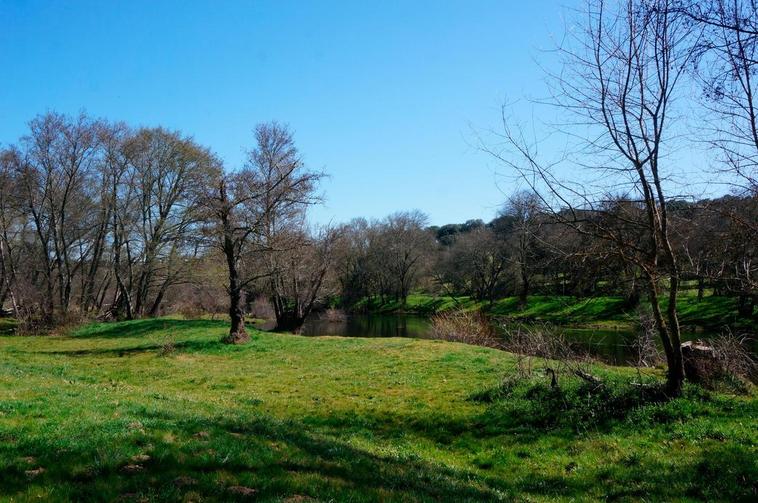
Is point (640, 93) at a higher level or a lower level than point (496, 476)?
higher

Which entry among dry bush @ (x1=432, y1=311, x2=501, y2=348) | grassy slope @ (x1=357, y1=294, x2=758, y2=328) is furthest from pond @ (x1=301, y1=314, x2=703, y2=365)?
dry bush @ (x1=432, y1=311, x2=501, y2=348)

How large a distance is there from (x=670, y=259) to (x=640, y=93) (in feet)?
10.5

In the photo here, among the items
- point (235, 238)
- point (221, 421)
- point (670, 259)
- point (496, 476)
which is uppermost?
point (235, 238)

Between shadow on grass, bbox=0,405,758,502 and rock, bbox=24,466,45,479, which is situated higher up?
rock, bbox=24,466,45,479

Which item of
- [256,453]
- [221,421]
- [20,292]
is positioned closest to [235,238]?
[221,421]

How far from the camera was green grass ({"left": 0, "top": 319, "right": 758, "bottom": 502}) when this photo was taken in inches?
215

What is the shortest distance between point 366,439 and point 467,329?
2011 centimetres

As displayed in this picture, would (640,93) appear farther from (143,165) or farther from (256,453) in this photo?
(143,165)

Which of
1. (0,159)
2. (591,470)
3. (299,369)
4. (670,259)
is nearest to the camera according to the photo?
(591,470)

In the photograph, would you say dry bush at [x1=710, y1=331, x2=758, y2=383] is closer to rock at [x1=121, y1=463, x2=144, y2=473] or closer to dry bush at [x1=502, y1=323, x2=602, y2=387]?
dry bush at [x1=502, y1=323, x2=602, y2=387]

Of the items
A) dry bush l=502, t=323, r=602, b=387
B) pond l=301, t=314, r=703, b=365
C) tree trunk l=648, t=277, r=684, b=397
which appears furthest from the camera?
pond l=301, t=314, r=703, b=365

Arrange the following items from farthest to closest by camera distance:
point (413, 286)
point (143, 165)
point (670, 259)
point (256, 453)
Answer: point (413, 286)
point (143, 165)
point (670, 259)
point (256, 453)

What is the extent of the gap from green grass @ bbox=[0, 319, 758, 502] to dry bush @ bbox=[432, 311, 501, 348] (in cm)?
1164

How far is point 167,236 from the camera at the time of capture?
38.8 meters
